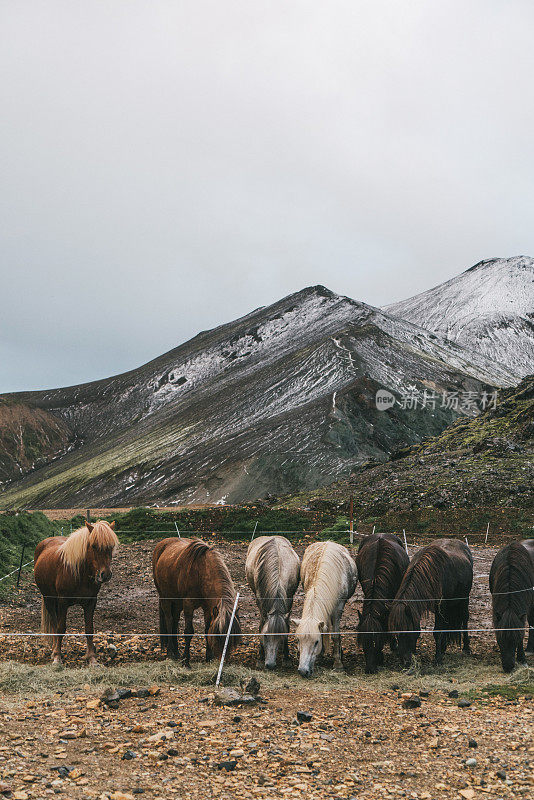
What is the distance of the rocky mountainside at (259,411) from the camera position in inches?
2146

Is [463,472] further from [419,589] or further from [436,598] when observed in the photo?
[419,589]

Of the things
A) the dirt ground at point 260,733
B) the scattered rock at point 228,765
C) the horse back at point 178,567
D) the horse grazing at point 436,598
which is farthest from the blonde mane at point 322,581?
the scattered rock at point 228,765

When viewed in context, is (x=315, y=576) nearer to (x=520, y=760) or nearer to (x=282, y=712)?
(x=282, y=712)

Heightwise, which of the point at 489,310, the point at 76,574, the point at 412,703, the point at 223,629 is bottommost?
the point at 412,703

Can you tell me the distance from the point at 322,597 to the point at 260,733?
3.34 meters

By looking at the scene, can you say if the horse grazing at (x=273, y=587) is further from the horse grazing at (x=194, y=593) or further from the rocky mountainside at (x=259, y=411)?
the rocky mountainside at (x=259, y=411)

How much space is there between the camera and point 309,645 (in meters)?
9.07

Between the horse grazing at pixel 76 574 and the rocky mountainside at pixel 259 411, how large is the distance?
39.5 metres

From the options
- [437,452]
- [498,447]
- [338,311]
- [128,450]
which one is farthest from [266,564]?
[338,311]

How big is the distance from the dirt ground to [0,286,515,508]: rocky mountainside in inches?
1588

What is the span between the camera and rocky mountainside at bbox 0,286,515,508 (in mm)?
54500

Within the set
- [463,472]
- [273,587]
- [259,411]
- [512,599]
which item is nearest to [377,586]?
[273,587]

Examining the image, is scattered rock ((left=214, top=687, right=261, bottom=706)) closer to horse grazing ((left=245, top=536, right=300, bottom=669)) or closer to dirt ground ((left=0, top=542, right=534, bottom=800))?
dirt ground ((left=0, top=542, right=534, bottom=800))

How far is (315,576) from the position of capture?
997 cm
